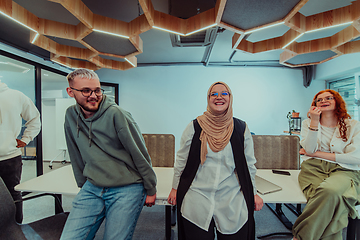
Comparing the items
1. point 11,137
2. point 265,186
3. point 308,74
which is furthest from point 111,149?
point 308,74

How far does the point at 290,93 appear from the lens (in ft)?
15.4

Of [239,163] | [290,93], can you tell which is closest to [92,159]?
[239,163]

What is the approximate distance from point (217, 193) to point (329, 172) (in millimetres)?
1160

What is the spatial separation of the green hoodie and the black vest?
0.77 feet

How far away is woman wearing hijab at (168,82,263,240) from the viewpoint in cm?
109

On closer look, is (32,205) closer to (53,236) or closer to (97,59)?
(53,236)

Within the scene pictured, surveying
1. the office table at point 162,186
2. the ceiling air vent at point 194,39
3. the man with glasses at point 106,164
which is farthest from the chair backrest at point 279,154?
the ceiling air vent at point 194,39

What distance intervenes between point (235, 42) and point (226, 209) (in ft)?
7.06

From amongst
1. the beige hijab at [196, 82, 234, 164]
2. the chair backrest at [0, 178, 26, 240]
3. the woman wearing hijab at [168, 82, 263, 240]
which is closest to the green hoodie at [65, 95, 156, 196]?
the woman wearing hijab at [168, 82, 263, 240]

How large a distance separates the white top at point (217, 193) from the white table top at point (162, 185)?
0.22m

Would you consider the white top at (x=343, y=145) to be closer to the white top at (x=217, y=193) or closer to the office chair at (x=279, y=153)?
the office chair at (x=279, y=153)

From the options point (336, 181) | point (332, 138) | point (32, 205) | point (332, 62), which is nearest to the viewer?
Result: point (336, 181)

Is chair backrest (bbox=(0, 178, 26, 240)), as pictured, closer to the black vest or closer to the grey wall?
the black vest

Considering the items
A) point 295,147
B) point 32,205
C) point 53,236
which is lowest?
point 32,205
